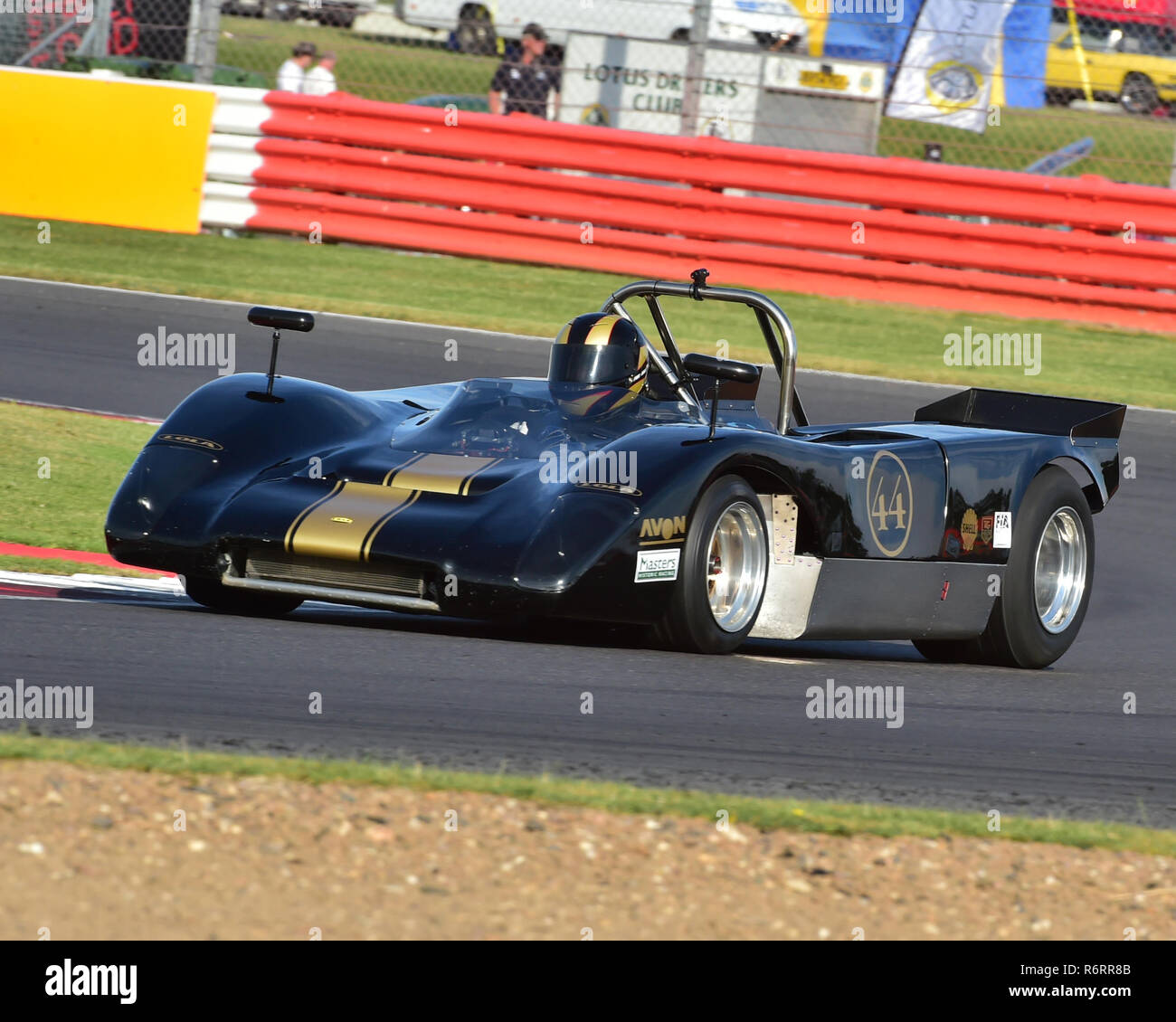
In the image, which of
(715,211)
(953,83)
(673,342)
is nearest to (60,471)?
(673,342)

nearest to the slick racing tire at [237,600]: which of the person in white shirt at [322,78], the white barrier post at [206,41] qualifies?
the white barrier post at [206,41]

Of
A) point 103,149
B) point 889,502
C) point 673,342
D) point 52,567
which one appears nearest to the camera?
point 889,502

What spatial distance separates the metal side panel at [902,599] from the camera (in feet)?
21.9

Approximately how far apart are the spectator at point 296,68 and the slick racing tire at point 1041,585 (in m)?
11.0

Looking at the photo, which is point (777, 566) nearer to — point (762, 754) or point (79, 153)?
point (762, 754)

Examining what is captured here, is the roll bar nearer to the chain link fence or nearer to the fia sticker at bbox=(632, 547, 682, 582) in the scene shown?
the fia sticker at bbox=(632, 547, 682, 582)

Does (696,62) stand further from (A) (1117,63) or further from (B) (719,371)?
(B) (719,371)

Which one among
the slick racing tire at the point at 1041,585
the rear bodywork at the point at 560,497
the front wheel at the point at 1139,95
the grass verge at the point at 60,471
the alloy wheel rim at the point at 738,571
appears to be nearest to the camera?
the rear bodywork at the point at 560,497

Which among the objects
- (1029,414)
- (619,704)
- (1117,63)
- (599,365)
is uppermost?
(1117,63)

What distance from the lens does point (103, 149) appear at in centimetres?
1551

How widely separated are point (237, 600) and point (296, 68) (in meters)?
11.3

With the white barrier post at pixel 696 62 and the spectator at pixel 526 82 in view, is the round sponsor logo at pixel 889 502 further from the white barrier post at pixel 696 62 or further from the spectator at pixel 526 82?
the spectator at pixel 526 82
